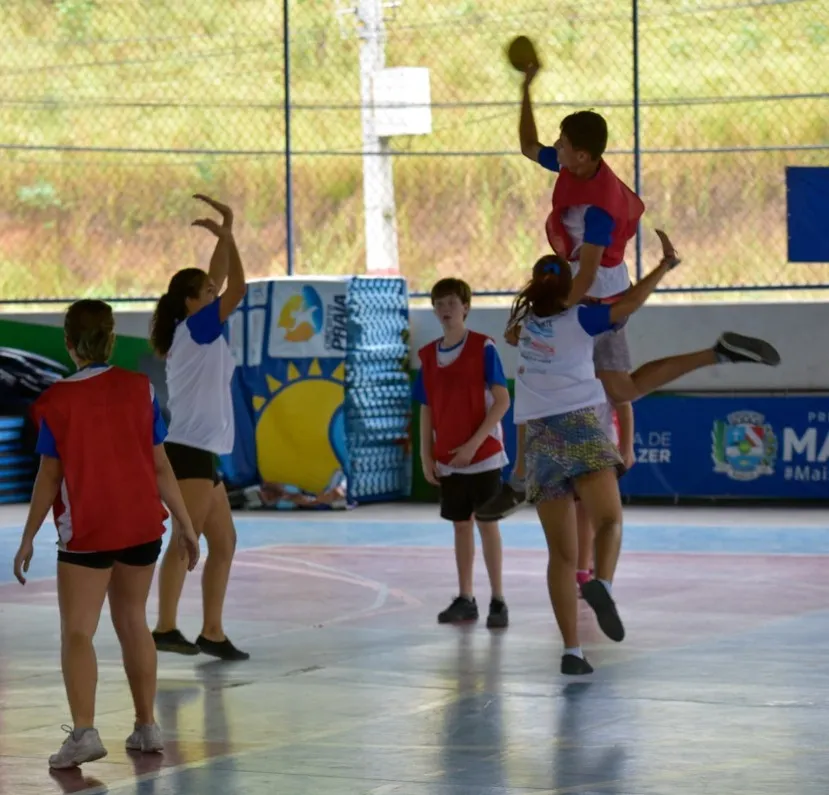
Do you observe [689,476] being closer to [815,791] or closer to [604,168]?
[604,168]

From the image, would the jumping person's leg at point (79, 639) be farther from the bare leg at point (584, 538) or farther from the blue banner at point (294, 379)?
the blue banner at point (294, 379)

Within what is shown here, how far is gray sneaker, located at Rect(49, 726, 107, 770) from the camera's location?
7.16m

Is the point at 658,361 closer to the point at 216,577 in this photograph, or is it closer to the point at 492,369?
the point at 492,369

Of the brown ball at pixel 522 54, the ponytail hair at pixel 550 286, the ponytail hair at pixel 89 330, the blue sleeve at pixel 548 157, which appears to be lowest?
the ponytail hair at pixel 89 330

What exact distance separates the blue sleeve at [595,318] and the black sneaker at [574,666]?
5.06 feet

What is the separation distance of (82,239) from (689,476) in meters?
12.1

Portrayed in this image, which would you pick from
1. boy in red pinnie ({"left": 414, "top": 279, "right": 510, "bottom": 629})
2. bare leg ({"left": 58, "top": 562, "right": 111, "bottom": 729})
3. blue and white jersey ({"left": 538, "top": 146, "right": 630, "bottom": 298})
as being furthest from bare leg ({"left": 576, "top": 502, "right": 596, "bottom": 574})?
bare leg ({"left": 58, "top": 562, "right": 111, "bottom": 729})

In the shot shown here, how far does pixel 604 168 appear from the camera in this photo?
981 centimetres

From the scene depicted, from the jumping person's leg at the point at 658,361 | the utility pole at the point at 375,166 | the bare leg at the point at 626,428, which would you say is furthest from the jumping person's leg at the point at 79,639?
the utility pole at the point at 375,166

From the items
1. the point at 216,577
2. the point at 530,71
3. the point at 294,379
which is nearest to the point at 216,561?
the point at 216,577

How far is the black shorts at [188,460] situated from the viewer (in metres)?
9.47

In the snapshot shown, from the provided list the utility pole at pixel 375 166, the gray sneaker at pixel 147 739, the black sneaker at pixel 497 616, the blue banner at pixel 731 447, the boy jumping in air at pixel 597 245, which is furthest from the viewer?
the utility pole at pixel 375 166

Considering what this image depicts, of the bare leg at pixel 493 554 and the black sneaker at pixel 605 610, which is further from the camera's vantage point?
the bare leg at pixel 493 554

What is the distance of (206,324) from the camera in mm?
9359
